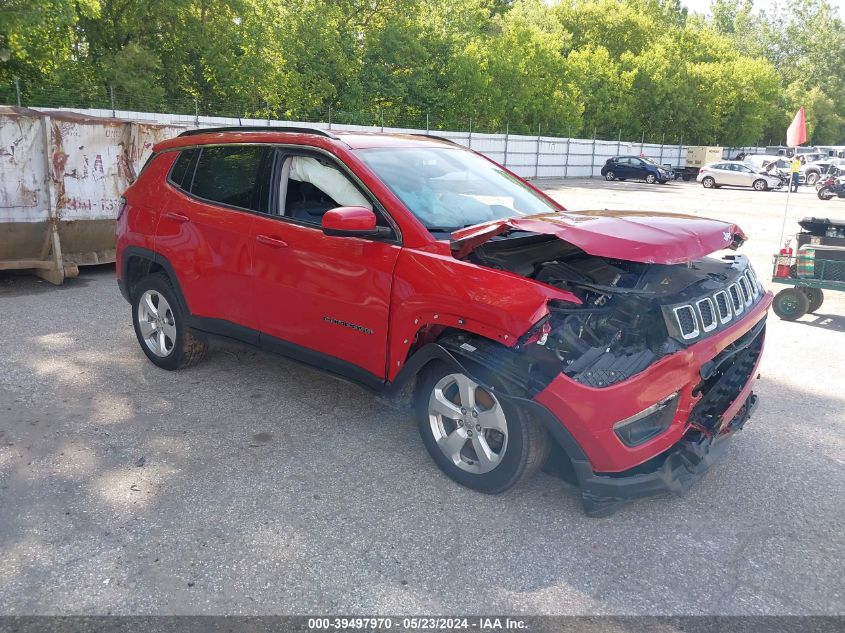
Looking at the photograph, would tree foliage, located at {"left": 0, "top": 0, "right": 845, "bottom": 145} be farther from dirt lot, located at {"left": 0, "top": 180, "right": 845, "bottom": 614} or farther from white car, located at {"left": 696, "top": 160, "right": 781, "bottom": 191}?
dirt lot, located at {"left": 0, "top": 180, "right": 845, "bottom": 614}

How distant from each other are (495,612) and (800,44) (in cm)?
10435

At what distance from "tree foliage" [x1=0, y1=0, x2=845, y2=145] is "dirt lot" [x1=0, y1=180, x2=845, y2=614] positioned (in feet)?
65.1

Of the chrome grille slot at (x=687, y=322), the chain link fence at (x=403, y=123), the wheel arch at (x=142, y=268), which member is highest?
the chain link fence at (x=403, y=123)

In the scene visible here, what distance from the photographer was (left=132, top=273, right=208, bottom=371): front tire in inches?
200

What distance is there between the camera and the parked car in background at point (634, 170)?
3621 centimetres

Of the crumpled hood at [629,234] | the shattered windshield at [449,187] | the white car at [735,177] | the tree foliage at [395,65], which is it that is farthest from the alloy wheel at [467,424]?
the white car at [735,177]

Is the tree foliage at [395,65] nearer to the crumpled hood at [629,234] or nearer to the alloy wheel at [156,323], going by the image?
the alloy wheel at [156,323]

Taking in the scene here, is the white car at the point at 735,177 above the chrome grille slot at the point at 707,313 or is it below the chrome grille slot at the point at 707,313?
above

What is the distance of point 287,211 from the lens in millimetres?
4277

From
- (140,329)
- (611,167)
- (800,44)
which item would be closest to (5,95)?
(140,329)

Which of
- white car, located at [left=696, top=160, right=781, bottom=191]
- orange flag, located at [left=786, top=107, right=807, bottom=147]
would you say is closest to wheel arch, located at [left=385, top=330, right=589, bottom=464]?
orange flag, located at [left=786, top=107, right=807, bottom=147]

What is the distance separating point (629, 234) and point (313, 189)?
6.50 ft

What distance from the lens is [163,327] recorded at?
5.28m

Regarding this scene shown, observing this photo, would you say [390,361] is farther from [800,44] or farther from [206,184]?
[800,44]
